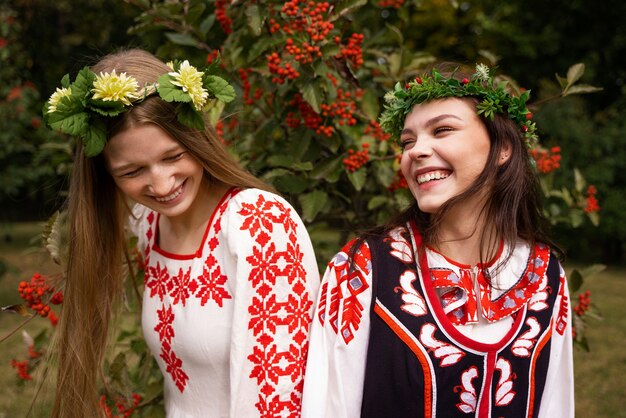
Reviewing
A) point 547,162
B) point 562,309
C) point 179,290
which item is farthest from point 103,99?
point 547,162

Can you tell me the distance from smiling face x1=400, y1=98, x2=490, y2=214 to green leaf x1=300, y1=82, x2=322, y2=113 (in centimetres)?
52

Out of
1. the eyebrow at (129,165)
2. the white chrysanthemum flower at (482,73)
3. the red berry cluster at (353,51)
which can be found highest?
the red berry cluster at (353,51)

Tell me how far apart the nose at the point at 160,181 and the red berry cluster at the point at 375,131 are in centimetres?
87

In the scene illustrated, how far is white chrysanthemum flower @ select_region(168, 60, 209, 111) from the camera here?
165cm

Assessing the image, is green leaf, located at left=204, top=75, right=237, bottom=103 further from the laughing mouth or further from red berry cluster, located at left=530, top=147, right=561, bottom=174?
red berry cluster, located at left=530, top=147, right=561, bottom=174

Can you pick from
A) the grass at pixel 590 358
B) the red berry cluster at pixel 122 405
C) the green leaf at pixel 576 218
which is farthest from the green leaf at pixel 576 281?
the grass at pixel 590 358

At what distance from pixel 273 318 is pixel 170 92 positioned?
614 mm

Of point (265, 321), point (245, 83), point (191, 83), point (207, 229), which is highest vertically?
point (245, 83)

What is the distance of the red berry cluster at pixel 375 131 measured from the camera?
7.51 ft

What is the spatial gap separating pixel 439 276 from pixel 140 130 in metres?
0.82

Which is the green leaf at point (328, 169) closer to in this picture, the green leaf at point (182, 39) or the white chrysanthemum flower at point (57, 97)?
the green leaf at point (182, 39)

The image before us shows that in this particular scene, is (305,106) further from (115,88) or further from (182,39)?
(115,88)

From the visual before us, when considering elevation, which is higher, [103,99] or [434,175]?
[103,99]

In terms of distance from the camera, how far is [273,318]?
64.0 inches
